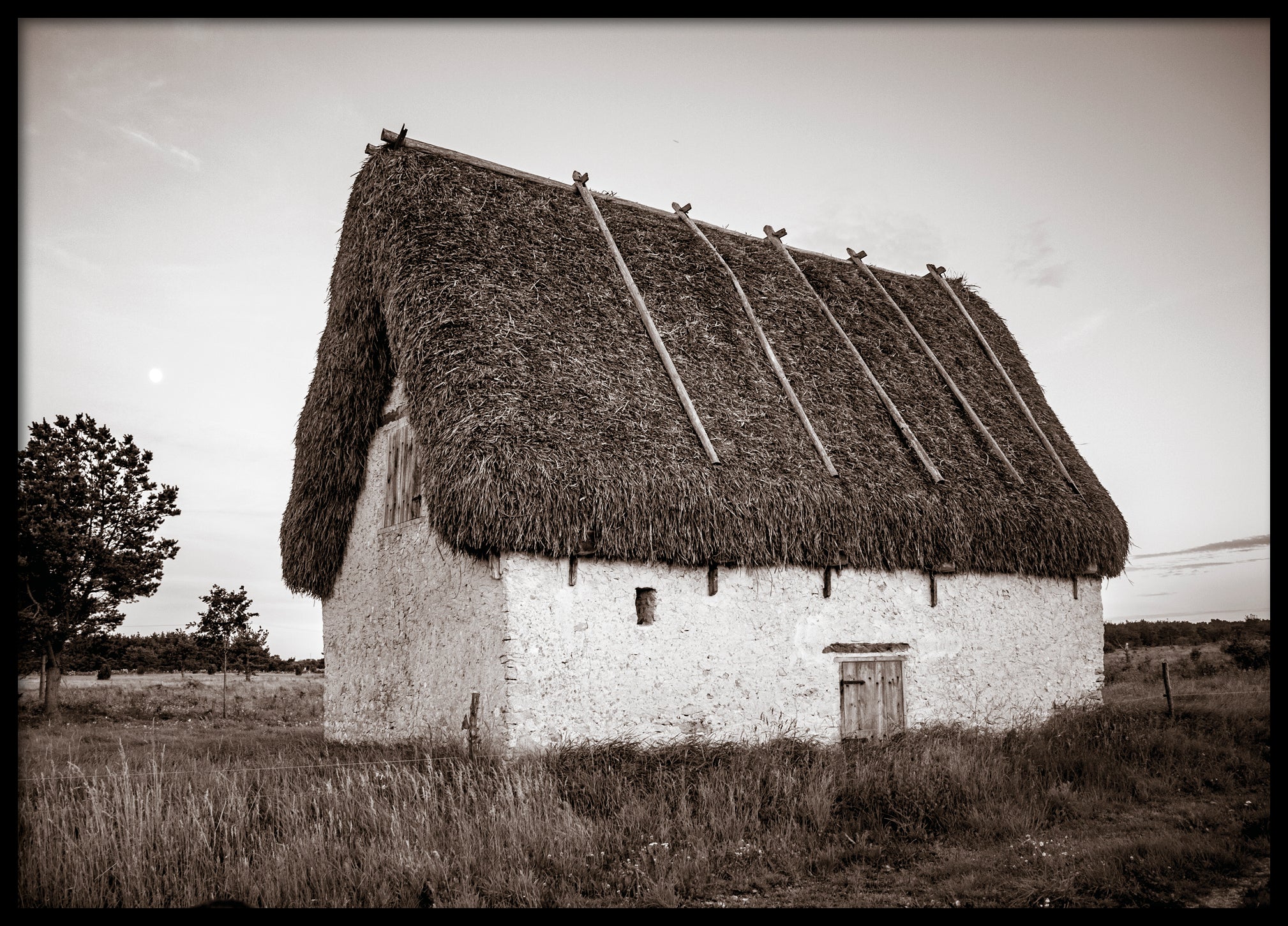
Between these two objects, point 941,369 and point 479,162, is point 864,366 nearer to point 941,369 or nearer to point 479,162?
point 941,369

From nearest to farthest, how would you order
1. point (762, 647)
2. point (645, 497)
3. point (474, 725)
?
point (474, 725) < point (645, 497) < point (762, 647)

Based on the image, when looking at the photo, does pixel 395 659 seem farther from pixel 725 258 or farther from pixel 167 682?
pixel 167 682

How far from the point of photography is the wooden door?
11008 millimetres

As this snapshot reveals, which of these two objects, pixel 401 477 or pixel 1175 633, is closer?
pixel 401 477

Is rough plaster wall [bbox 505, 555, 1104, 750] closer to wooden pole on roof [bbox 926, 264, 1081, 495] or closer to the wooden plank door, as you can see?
wooden pole on roof [bbox 926, 264, 1081, 495]

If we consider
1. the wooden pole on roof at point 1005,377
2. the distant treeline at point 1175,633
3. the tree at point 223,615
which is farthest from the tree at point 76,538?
the distant treeline at point 1175,633

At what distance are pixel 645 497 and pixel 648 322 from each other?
3.19m

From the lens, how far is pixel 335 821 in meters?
6.71

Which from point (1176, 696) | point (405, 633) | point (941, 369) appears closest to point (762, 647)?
point (405, 633)

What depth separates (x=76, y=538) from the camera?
64.3ft

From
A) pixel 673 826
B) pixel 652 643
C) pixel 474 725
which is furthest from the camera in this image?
pixel 652 643

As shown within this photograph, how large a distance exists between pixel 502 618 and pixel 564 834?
2.88 m

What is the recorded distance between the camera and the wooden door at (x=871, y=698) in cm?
1101
